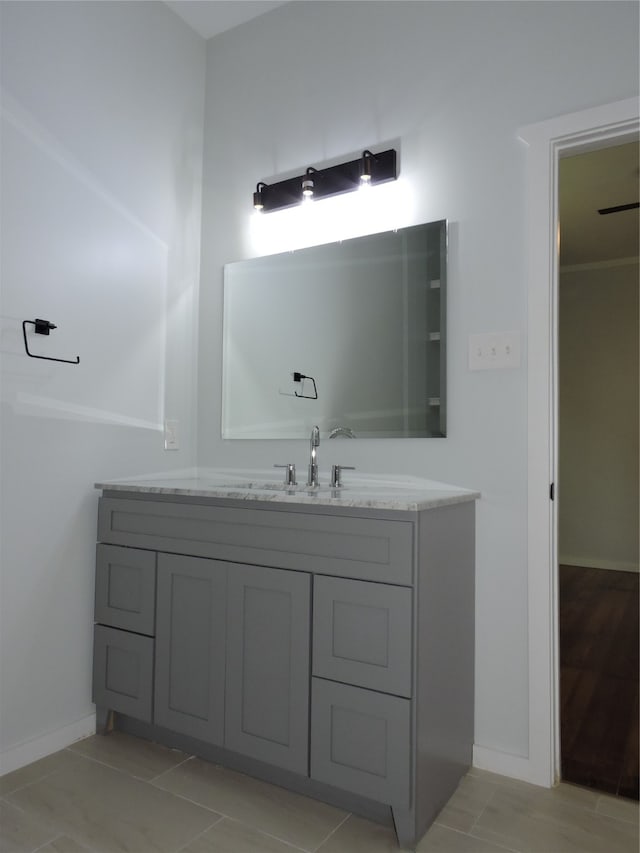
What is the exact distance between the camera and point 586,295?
5363 mm

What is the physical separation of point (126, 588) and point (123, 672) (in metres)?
0.28

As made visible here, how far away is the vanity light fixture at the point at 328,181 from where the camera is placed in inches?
84.7

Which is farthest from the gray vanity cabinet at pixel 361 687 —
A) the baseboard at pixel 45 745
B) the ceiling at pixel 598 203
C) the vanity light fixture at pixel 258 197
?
the ceiling at pixel 598 203

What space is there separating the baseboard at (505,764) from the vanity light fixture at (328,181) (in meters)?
1.94

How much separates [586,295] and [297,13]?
387 cm

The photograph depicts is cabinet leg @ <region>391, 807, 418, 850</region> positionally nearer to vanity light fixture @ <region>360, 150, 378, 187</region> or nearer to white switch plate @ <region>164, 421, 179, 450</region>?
white switch plate @ <region>164, 421, 179, 450</region>

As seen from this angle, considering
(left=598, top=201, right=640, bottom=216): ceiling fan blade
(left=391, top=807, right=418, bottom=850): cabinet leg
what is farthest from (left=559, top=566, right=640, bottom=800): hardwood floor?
(left=598, top=201, right=640, bottom=216): ceiling fan blade

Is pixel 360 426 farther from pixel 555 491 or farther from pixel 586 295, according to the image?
pixel 586 295

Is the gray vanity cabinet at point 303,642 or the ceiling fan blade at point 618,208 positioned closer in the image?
the gray vanity cabinet at point 303,642

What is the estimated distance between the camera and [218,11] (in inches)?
98.9

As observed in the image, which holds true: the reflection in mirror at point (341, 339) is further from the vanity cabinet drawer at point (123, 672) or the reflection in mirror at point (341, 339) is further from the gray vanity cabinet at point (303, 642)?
the vanity cabinet drawer at point (123, 672)

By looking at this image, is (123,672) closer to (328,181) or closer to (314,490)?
(314,490)

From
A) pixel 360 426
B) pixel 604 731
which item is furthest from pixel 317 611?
pixel 604 731

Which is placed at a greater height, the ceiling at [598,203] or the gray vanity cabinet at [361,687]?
the ceiling at [598,203]
